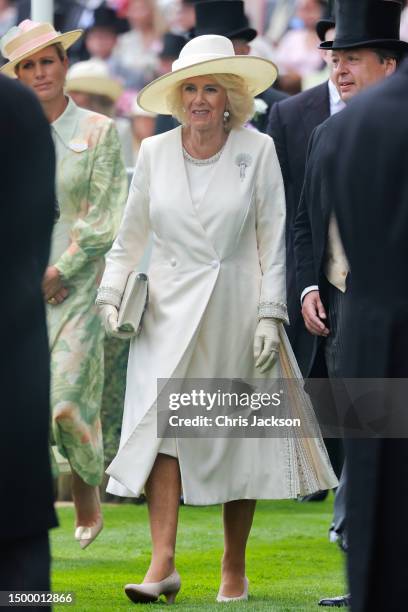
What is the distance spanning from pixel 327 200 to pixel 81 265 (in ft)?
6.23

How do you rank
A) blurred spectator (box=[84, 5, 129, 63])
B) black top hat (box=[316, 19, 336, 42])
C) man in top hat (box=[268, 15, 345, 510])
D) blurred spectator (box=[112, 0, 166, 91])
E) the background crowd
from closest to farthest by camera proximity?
man in top hat (box=[268, 15, 345, 510]) < black top hat (box=[316, 19, 336, 42]) < the background crowd < blurred spectator (box=[112, 0, 166, 91]) < blurred spectator (box=[84, 5, 129, 63])

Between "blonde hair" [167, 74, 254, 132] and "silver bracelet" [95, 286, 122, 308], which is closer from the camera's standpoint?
"silver bracelet" [95, 286, 122, 308]

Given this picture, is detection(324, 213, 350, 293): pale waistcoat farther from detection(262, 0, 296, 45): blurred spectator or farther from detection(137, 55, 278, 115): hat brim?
detection(262, 0, 296, 45): blurred spectator

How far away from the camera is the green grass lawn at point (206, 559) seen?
7086 mm

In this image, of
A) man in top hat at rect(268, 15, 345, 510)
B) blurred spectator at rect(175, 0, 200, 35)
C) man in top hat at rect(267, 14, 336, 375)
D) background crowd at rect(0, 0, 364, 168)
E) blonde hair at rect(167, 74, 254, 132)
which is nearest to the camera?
blonde hair at rect(167, 74, 254, 132)

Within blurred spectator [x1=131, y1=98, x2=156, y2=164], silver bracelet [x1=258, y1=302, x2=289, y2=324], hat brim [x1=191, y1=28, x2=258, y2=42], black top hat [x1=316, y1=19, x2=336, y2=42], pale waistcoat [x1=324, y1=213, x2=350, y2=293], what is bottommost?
blurred spectator [x1=131, y1=98, x2=156, y2=164]

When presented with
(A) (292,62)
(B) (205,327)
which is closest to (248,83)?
(B) (205,327)

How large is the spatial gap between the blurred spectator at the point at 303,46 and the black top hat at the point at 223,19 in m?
3.66

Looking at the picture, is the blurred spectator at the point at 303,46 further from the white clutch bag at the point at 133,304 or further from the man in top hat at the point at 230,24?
the white clutch bag at the point at 133,304

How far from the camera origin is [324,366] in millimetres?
7035

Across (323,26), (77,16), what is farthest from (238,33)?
(77,16)

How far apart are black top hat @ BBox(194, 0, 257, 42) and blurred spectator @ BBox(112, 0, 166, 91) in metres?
5.30

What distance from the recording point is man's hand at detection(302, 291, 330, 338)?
694cm

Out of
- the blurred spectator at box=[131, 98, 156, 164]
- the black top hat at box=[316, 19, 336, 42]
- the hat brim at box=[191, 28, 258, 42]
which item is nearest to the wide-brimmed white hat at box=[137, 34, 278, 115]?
the black top hat at box=[316, 19, 336, 42]
